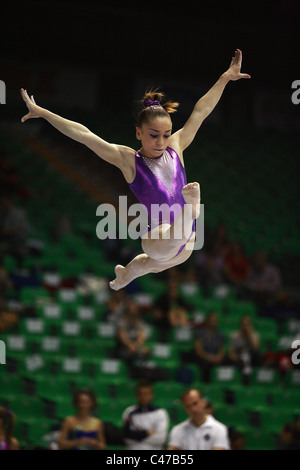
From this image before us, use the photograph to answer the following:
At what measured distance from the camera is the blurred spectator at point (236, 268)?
10867 millimetres

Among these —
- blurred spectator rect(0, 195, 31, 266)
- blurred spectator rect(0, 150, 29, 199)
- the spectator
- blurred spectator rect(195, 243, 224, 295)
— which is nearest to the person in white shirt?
the spectator

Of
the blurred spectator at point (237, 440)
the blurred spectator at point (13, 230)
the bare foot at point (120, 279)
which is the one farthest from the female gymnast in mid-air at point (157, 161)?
the blurred spectator at point (13, 230)

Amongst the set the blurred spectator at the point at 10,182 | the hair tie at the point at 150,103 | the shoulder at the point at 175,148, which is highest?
the blurred spectator at the point at 10,182

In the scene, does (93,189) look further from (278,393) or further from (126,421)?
(126,421)

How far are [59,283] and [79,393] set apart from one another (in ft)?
10.5

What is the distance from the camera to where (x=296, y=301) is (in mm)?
11125

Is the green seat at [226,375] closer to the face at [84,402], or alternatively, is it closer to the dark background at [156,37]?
the face at [84,402]

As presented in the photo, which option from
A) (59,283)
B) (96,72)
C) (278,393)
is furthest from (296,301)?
(96,72)

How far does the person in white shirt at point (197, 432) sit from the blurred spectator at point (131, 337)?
220 cm

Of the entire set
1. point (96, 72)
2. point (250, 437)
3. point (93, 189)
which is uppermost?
point (96, 72)

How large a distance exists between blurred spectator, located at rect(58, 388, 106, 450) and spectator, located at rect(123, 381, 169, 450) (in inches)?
10.4

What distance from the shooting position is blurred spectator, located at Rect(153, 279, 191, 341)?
9195mm

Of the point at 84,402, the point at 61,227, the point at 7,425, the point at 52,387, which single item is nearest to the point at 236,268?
the point at 61,227

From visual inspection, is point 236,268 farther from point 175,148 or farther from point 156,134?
point 156,134
